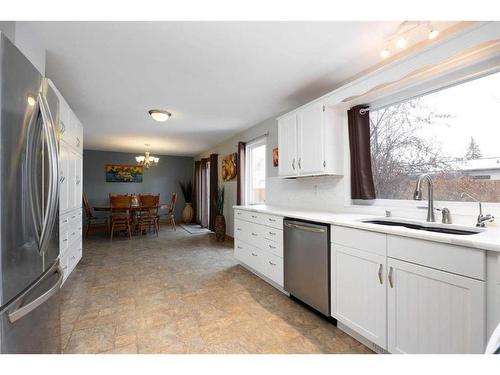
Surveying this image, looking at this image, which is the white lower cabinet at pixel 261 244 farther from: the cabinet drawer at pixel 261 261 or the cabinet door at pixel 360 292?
the cabinet door at pixel 360 292

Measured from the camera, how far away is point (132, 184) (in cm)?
738

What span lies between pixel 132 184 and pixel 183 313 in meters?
6.40

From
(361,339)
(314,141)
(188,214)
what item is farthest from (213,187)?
(361,339)

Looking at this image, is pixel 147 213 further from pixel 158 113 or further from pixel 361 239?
pixel 361 239

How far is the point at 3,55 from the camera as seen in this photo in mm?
819

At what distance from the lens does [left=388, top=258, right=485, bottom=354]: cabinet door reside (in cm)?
105

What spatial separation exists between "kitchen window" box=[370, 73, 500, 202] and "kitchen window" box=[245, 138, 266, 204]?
2311 millimetres

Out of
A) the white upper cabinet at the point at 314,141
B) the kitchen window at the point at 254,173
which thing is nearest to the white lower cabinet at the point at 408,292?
the white upper cabinet at the point at 314,141

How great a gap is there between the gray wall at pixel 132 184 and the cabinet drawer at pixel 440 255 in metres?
7.45

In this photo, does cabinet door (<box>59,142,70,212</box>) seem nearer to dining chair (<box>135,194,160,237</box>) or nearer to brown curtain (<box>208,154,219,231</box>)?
dining chair (<box>135,194,160,237</box>)

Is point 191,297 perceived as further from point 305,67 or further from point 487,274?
point 305,67

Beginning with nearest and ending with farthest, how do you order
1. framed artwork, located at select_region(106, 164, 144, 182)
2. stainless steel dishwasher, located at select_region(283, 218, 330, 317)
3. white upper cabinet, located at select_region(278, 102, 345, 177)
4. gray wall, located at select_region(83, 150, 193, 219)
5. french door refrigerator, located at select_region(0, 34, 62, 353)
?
french door refrigerator, located at select_region(0, 34, 62, 353), stainless steel dishwasher, located at select_region(283, 218, 330, 317), white upper cabinet, located at select_region(278, 102, 345, 177), gray wall, located at select_region(83, 150, 193, 219), framed artwork, located at select_region(106, 164, 144, 182)

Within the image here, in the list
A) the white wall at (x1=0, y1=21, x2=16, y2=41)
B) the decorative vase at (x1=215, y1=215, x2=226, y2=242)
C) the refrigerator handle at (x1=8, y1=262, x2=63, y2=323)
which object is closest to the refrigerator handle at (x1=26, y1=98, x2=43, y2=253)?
the refrigerator handle at (x1=8, y1=262, x2=63, y2=323)
